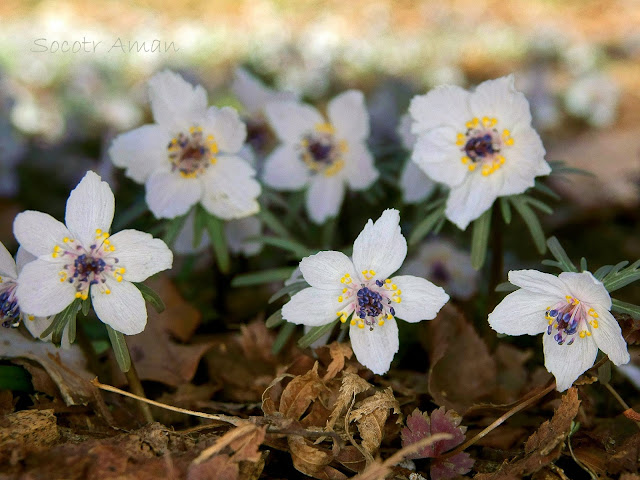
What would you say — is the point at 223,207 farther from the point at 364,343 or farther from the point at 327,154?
the point at 364,343

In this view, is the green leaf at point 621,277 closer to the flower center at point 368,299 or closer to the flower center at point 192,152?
the flower center at point 368,299

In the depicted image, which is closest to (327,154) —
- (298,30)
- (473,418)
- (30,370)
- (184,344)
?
(184,344)

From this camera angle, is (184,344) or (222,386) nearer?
(222,386)

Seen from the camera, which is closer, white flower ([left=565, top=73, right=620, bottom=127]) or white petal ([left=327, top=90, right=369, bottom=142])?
white petal ([left=327, top=90, right=369, bottom=142])

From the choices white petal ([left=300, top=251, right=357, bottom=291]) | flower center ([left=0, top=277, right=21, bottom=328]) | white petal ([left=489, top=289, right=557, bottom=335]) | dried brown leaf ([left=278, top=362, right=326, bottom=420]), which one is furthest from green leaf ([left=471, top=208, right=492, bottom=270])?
flower center ([left=0, top=277, right=21, bottom=328])

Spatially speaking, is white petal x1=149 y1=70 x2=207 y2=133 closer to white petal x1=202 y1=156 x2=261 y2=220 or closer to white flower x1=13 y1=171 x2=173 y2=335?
white petal x1=202 y1=156 x2=261 y2=220

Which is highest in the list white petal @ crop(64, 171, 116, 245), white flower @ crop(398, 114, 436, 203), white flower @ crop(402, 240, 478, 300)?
white petal @ crop(64, 171, 116, 245)

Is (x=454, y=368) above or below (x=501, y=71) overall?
above
